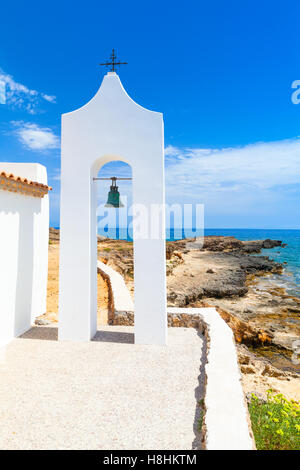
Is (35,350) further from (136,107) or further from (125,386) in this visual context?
(136,107)

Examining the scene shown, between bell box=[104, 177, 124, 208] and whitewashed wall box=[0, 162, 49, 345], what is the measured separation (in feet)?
6.03

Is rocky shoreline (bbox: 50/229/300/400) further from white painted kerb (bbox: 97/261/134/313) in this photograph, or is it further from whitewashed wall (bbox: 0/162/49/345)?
whitewashed wall (bbox: 0/162/49/345)

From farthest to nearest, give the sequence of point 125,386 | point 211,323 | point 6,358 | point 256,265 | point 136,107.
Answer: point 256,265, point 211,323, point 136,107, point 6,358, point 125,386

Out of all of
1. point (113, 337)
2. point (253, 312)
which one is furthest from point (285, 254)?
point (113, 337)

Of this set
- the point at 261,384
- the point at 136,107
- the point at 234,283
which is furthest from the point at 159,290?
the point at 234,283

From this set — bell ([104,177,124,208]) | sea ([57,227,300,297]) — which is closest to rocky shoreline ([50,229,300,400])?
sea ([57,227,300,297])

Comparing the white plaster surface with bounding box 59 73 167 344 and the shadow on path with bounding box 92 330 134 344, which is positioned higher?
the white plaster surface with bounding box 59 73 167 344

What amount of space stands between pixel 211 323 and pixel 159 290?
4.61ft

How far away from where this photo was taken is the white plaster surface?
221 inches

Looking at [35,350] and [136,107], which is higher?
[136,107]

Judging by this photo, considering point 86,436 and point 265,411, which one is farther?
point 265,411

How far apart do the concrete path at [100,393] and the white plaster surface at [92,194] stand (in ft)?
1.72

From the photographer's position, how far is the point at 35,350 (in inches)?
217

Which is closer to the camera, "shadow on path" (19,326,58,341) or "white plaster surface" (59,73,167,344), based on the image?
"white plaster surface" (59,73,167,344)
